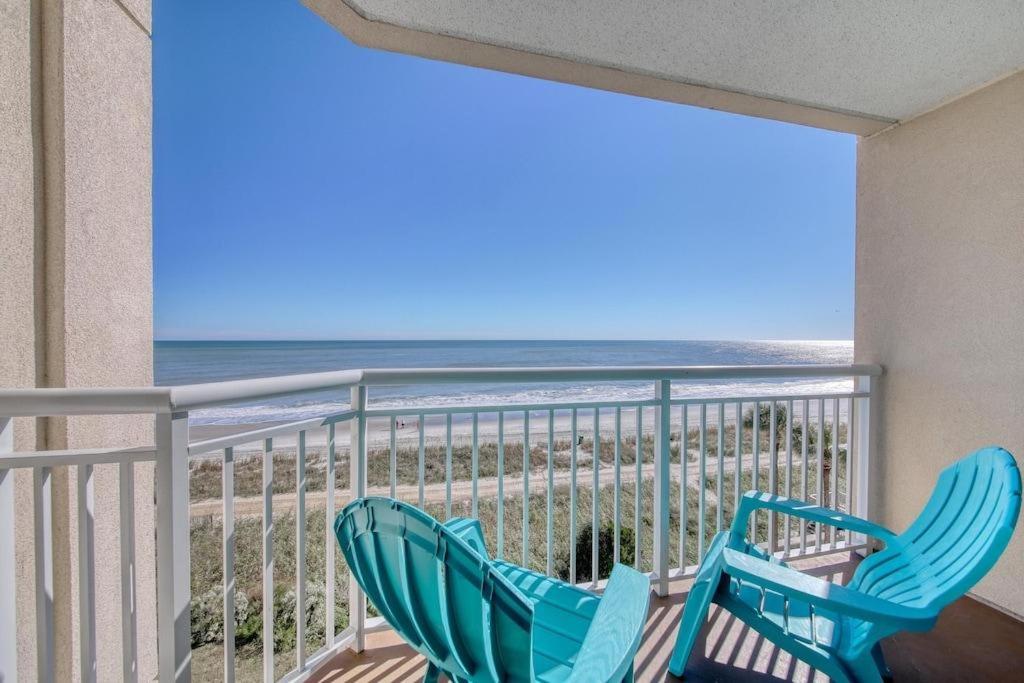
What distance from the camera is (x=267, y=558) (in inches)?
57.7

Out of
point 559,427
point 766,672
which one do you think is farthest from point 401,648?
point 559,427

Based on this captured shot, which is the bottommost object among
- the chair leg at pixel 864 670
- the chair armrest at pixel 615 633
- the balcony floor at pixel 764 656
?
the balcony floor at pixel 764 656

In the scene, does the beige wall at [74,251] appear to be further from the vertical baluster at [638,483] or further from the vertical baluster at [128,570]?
the vertical baluster at [638,483]

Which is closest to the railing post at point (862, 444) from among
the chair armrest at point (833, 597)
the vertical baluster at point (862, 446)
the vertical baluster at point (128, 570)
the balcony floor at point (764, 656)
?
the vertical baluster at point (862, 446)

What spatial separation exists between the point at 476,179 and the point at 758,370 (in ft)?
60.5

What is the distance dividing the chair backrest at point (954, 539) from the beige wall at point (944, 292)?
29.4 inches

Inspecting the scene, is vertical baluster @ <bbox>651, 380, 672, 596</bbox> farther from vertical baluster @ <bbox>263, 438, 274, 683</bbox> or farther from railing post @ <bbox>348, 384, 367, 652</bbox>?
vertical baluster @ <bbox>263, 438, 274, 683</bbox>

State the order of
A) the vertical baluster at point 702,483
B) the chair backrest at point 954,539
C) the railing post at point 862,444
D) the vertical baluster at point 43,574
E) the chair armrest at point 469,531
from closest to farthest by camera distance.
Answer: the vertical baluster at point 43,574, the chair backrest at point 954,539, the chair armrest at point 469,531, the vertical baluster at point 702,483, the railing post at point 862,444

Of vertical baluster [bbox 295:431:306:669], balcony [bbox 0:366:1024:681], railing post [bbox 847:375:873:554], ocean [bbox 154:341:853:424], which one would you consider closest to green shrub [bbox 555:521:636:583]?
balcony [bbox 0:366:1024:681]

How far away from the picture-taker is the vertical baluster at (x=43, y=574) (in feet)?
3.20

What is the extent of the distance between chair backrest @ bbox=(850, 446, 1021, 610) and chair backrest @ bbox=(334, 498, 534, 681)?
1.24 m

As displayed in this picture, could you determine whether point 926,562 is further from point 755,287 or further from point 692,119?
point 755,287

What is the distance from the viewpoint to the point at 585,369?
210cm

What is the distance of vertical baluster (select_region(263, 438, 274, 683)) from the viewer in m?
1.43
